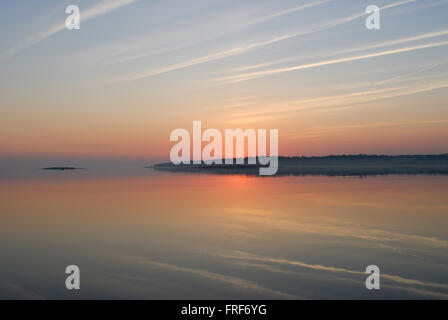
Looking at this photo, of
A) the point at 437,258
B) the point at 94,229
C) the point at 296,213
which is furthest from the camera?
the point at 296,213

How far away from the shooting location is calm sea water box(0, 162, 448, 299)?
644 centimetres

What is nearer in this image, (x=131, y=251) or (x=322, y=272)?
(x=322, y=272)

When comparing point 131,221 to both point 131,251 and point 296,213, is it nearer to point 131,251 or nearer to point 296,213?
point 131,251

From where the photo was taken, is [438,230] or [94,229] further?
[94,229]

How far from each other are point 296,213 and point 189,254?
662 centimetres

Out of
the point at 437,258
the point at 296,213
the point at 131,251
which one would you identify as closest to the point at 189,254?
the point at 131,251

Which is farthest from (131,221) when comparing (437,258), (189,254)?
(437,258)

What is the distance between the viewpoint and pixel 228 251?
8.94 meters

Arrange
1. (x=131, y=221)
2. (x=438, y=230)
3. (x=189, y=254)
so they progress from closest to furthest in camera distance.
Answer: (x=189, y=254) → (x=438, y=230) → (x=131, y=221)

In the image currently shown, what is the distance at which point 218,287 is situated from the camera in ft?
21.4

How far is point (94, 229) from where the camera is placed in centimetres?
1165

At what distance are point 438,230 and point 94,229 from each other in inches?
405

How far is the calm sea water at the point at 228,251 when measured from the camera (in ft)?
21.1
